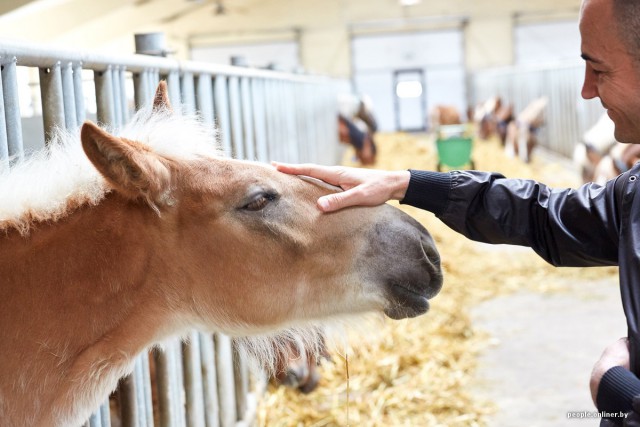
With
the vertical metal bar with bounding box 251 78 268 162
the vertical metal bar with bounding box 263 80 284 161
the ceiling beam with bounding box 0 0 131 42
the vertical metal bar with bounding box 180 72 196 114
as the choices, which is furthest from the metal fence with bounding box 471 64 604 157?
the vertical metal bar with bounding box 180 72 196 114

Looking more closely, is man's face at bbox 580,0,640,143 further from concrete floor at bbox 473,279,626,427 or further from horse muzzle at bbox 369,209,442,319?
concrete floor at bbox 473,279,626,427

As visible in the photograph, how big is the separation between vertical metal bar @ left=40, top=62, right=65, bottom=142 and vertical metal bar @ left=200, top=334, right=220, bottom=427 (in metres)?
1.40

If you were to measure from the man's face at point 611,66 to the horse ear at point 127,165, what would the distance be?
3.72ft

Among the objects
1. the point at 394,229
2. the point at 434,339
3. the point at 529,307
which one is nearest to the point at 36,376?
the point at 394,229

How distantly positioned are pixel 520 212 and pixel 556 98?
47.3ft

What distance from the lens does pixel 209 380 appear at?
3490mm

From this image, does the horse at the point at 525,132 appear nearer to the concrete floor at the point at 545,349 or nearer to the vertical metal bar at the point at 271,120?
the concrete floor at the point at 545,349

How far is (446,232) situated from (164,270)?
742cm

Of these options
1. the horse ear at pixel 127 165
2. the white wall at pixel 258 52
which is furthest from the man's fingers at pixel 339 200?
the white wall at pixel 258 52

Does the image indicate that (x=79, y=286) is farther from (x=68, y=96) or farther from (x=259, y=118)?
(x=259, y=118)

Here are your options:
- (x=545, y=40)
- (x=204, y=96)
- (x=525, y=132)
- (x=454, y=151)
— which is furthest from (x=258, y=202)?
(x=545, y=40)

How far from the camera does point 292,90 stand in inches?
285

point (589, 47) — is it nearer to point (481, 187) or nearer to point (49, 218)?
point (481, 187)

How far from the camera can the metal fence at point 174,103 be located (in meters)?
2.24
